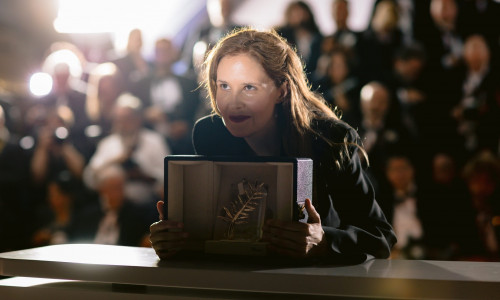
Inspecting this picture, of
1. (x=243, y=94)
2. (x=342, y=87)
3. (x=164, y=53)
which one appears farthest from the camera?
(x=164, y=53)

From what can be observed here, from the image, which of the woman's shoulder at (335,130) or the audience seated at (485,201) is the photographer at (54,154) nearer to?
the audience seated at (485,201)

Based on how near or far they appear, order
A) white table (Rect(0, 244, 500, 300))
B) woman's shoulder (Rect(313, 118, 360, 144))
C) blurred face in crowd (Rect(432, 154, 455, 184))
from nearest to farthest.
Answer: white table (Rect(0, 244, 500, 300)) < woman's shoulder (Rect(313, 118, 360, 144)) < blurred face in crowd (Rect(432, 154, 455, 184))

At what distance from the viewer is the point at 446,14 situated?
3.56 metres

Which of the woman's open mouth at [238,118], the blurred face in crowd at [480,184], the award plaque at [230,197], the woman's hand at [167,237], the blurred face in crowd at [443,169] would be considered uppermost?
the woman's open mouth at [238,118]

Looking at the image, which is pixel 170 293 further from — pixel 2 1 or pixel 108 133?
pixel 2 1

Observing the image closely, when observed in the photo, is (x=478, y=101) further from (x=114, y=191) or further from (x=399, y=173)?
(x=114, y=191)

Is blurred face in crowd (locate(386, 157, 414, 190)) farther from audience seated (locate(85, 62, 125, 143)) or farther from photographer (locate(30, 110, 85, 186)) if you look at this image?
photographer (locate(30, 110, 85, 186))

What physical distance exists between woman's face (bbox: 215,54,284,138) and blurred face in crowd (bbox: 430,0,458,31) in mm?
2463

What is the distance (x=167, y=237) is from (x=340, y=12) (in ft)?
9.44

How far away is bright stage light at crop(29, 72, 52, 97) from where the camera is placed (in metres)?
4.46

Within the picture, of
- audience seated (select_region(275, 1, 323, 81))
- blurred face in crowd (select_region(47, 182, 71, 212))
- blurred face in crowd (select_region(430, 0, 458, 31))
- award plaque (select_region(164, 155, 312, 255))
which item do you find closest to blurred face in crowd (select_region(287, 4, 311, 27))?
audience seated (select_region(275, 1, 323, 81))

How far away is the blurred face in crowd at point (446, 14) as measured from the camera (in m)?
3.56

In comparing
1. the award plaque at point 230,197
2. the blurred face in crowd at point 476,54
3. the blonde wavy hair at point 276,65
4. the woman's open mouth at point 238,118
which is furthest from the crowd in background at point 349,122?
the award plaque at point 230,197

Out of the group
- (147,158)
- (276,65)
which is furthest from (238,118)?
(147,158)
